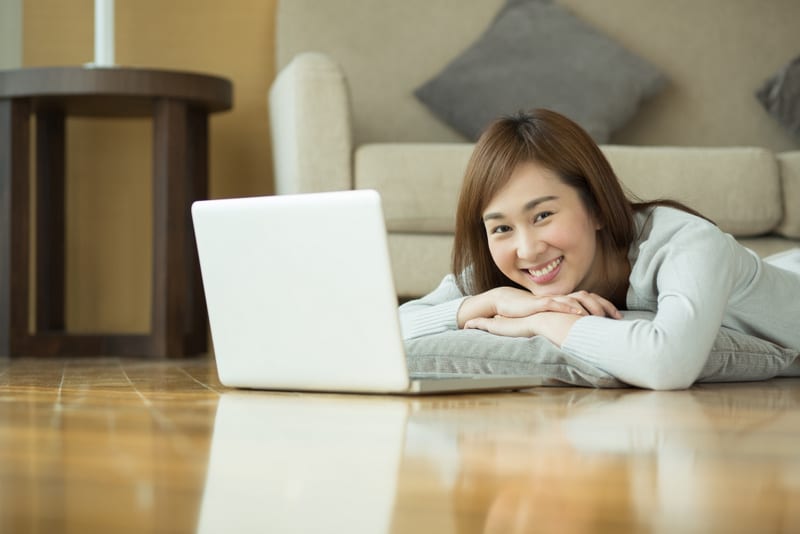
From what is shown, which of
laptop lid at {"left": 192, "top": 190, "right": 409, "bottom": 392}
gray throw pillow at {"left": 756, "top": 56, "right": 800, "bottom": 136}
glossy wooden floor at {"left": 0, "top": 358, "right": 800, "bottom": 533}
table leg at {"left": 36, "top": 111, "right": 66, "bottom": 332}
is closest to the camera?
→ glossy wooden floor at {"left": 0, "top": 358, "right": 800, "bottom": 533}

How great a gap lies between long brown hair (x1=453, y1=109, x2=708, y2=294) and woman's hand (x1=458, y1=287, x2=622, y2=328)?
0.12 m

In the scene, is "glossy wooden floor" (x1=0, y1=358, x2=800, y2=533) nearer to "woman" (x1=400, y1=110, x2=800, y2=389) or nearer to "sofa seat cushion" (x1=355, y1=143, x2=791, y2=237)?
"woman" (x1=400, y1=110, x2=800, y2=389)

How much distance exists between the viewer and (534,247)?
5.21 feet

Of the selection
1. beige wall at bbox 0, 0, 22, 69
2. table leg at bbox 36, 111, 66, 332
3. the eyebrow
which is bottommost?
table leg at bbox 36, 111, 66, 332

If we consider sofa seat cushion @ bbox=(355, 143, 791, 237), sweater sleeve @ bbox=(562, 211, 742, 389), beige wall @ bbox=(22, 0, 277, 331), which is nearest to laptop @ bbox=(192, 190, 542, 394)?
sweater sleeve @ bbox=(562, 211, 742, 389)

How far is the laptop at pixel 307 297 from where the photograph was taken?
1.22m

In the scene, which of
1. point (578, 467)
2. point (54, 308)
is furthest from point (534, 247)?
point (54, 308)

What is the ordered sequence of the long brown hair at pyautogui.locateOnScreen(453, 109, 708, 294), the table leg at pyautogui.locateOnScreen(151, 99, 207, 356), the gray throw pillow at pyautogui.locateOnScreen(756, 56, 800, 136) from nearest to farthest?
the long brown hair at pyautogui.locateOnScreen(453, 109, 708, 294) < the table leg at pyautogui.locateOnScreen(151, 99, 207, 356) < the gray throw pillow at pyautogui.locateOnScreen(756, 56, 800, 136)

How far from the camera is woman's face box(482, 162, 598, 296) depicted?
1590mm

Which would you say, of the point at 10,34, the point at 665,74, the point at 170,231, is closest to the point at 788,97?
the point at 665,74

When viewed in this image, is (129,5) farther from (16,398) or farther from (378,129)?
(16,398)

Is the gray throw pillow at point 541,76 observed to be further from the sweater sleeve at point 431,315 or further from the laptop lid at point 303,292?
the laptop lid at point 303,292

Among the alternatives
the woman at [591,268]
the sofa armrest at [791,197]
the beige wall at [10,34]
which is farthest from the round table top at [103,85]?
the sofa armrest at [791,197]

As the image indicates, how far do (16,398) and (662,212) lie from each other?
3.06ft
